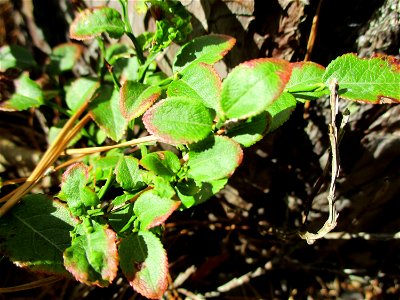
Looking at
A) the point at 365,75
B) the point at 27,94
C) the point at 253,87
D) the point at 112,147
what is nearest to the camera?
the point at 253,87

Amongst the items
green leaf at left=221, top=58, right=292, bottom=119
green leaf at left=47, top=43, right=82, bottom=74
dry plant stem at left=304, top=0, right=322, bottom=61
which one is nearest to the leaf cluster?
green leaf at left=221, top=58, right=292, bottom=119

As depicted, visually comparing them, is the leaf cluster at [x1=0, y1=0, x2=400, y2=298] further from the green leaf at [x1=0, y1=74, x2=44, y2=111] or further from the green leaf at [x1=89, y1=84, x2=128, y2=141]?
the green leaf at [x1=0, y1=74, x2=44, y2=111]

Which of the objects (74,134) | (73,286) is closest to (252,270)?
(73,286)

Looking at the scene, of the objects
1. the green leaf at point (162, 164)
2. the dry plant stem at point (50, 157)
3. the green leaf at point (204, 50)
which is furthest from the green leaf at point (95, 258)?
the green leaf at point (204, 50)

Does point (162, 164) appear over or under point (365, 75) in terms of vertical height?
under

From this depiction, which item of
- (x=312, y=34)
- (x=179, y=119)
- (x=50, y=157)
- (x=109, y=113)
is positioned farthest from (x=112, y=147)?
(x=312, y=34)

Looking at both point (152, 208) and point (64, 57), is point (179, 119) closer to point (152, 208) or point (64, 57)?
point (152, 208)
